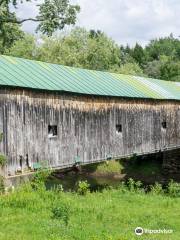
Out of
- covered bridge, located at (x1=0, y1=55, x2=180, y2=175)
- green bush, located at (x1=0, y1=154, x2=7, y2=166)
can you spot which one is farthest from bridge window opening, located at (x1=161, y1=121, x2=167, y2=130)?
green bush, located at (x1=0, y1=154, x2=7, y2=166)

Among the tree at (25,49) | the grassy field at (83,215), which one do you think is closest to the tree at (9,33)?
the tree at (25,49)

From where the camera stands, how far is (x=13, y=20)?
28.5 meters

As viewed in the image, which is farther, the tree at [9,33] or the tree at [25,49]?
the tree at [25,49]

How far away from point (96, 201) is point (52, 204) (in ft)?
6.34

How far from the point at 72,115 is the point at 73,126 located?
0.45 meters

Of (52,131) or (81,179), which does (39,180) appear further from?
(81,179)

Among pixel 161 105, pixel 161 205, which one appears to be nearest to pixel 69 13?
Result: pixel 161 105

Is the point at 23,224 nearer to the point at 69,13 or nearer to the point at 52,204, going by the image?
the point at 52,204

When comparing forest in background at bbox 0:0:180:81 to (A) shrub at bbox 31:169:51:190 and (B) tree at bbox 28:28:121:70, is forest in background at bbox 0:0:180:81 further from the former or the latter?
(A) shrub at bbox 31:169:51:190

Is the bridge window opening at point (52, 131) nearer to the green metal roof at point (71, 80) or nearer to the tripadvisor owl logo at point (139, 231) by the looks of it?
the green metal roof at point (71, 80)

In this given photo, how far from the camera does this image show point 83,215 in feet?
39.8

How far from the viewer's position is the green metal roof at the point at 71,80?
16250 mm

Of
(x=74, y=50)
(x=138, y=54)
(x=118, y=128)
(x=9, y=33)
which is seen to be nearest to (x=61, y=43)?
(x=74, y=50)

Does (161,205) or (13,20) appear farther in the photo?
(13,20)
